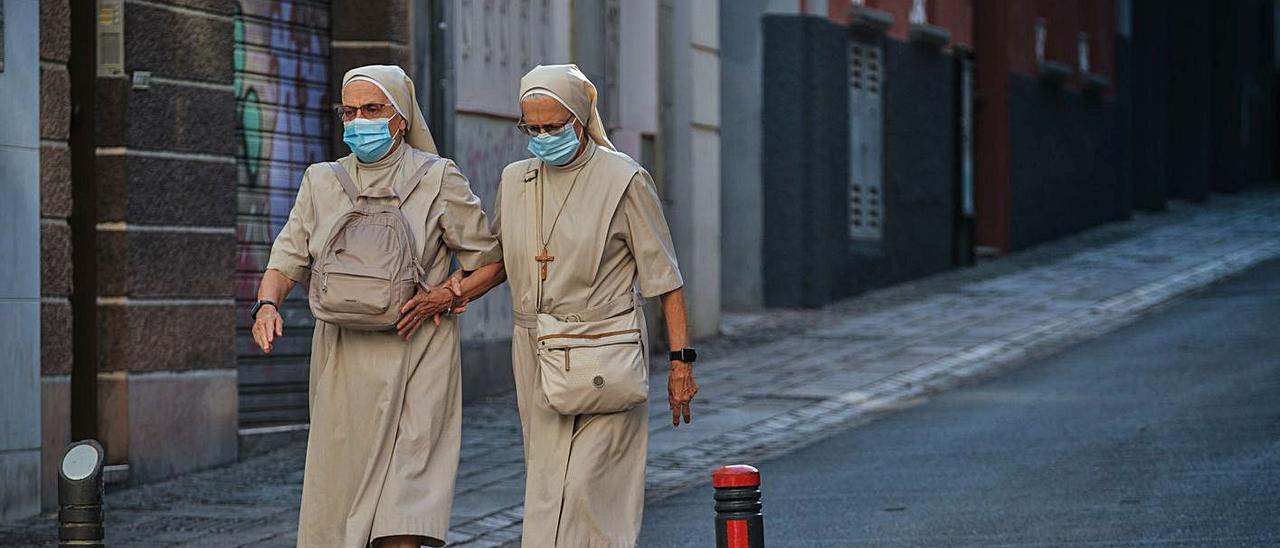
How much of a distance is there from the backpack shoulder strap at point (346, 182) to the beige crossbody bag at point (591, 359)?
0.70 meters

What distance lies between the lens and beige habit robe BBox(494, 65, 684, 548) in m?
6.54

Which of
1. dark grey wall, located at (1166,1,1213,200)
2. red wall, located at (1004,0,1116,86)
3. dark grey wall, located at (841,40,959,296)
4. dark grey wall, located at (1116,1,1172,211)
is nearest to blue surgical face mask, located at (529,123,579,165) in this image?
dark grey wall, located at (841,40,959,296)

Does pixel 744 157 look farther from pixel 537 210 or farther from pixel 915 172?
pixel 537 210

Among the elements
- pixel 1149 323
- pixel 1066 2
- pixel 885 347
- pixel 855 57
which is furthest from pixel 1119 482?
pixel 1066 2

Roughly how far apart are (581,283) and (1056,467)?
17.2 feet

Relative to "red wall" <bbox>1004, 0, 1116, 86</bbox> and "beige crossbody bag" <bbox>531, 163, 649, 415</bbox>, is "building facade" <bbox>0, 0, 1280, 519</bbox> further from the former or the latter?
"beige crossbody bag" <bbox>531, 163, 649, 415</bbox>

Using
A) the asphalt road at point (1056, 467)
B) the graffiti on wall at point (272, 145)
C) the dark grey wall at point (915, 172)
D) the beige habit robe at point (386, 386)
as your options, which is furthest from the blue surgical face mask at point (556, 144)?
the dark grey wall at point (915, 172)

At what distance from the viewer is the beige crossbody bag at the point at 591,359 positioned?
6.48 meters

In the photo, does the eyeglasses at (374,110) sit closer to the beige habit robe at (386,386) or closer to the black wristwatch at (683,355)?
the beige habit robe at (386,386)

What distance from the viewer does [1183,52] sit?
3834 centimetres

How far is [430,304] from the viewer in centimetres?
692

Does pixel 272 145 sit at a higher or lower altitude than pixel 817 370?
higher

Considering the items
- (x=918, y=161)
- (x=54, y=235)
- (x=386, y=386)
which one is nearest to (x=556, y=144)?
(x=386, y=386)

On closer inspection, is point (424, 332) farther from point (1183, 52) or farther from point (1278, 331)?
point (1183, 52)
